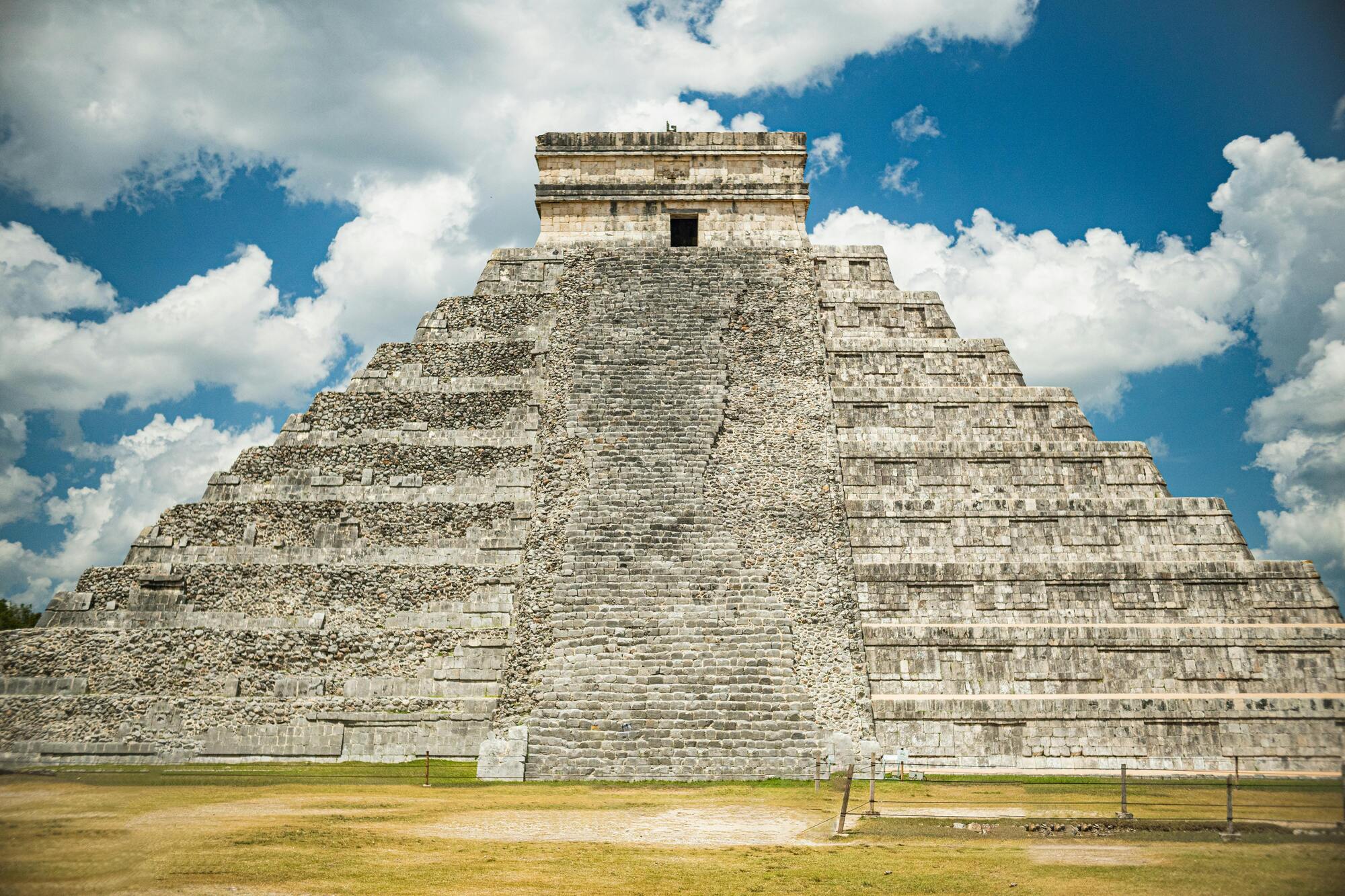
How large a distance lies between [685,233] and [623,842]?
17.1m

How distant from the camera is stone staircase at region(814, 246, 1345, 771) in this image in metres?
14.7

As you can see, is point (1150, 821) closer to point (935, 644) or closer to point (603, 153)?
point (935, 644)

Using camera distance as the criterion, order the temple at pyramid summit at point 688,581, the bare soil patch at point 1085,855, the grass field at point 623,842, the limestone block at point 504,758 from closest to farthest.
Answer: the grass field at point 623,842
the bare soil patch at point 1085,855
the limestone block at point 504,758
the temple at pyramid summit at point 688,581

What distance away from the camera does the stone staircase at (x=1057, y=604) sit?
14688 millimetres

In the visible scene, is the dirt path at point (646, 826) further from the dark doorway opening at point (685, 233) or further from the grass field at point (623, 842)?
the dark doorway opening at point (685, 233)

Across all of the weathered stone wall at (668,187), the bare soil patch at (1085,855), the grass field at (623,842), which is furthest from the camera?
the weathered stone wall at (668,187)

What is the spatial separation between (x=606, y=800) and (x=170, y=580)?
10054 millimetres

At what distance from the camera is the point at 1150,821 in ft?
27.6

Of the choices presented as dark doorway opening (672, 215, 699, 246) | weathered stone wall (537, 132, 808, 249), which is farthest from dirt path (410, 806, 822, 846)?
dark doorway opening (672, 215, 699, 246)

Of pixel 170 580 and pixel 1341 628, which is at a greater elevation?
pixel 170 580

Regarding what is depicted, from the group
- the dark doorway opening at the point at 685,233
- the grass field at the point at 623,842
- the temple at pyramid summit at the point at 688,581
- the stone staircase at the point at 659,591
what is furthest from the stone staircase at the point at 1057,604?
the dark doorway opening at the point at 685,233

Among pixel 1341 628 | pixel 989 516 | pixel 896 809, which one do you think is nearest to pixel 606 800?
pixel 896 809

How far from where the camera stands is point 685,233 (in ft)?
76.2

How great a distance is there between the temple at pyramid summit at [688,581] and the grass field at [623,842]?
286 centimetres
